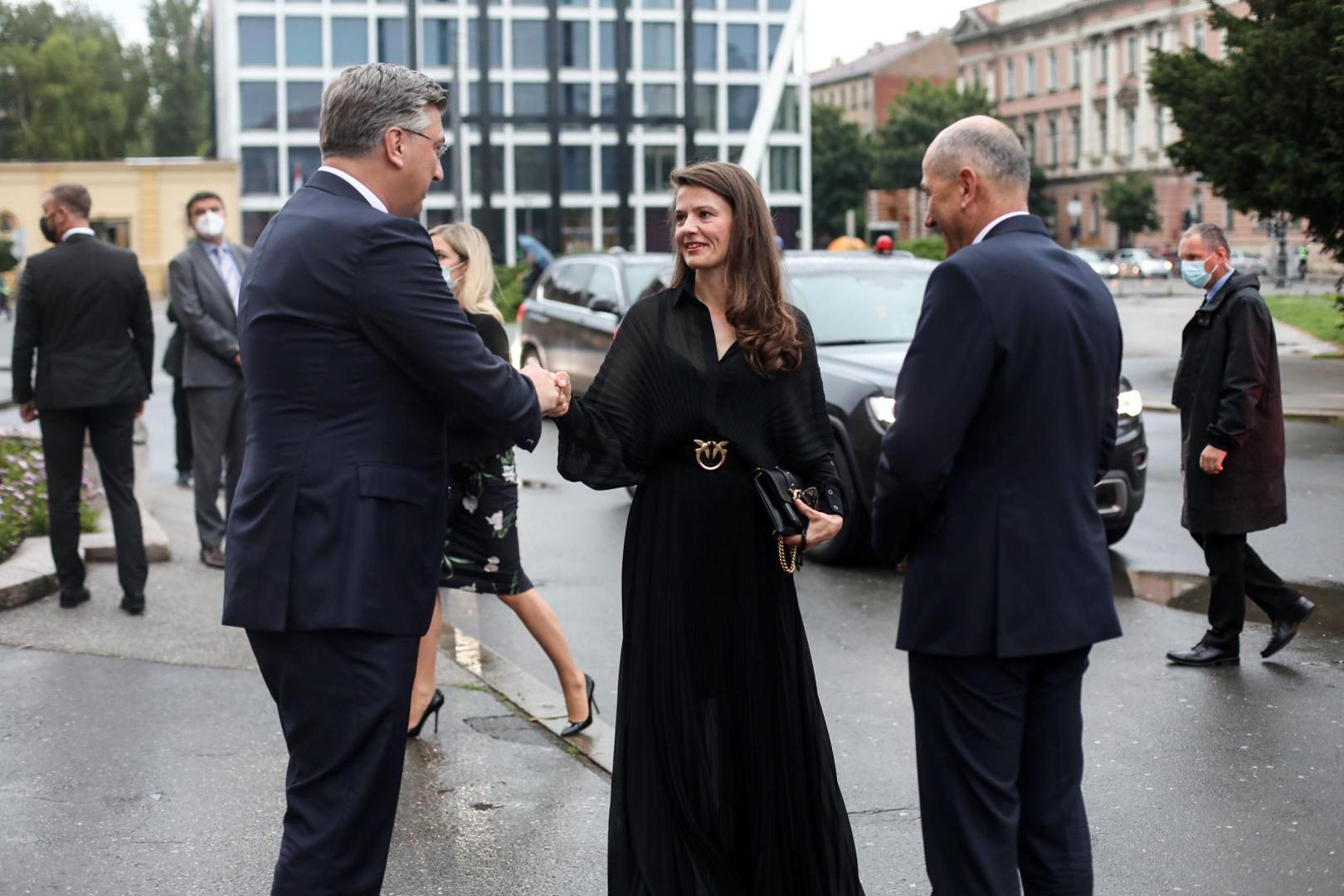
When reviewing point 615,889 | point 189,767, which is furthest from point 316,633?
point 189,767

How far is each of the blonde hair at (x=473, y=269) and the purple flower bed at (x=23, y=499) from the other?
3.32 m

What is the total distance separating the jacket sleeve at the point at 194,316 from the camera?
930cm

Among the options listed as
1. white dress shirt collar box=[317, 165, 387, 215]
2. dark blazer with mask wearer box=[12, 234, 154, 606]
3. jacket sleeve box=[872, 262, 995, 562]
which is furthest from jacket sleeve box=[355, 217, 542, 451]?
dark blazer with mask wearer box=[12, 234, 154, 606]

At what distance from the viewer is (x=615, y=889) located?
4207 mm

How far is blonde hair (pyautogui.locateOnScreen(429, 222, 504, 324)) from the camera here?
20.3ft

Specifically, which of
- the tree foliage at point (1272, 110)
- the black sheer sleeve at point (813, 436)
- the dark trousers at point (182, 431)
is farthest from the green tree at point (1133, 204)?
the black sheer sleeve at point (813, 436)

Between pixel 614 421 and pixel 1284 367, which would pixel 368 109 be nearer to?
pixel 614 421

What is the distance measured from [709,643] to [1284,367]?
19613 mm

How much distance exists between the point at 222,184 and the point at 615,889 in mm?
86076

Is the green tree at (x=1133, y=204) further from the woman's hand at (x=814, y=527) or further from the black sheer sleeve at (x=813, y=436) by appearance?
the woman's hand at (x=814, y=527)

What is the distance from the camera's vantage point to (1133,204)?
84625mm

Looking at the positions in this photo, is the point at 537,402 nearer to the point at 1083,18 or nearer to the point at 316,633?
the point at 316,633

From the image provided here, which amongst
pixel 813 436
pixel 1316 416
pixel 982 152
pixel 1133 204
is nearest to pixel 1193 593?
pixel 813 436

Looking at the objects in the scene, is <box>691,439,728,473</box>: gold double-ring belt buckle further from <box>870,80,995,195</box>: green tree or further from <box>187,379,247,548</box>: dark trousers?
<box>870,80,995,195</box>: green tree
